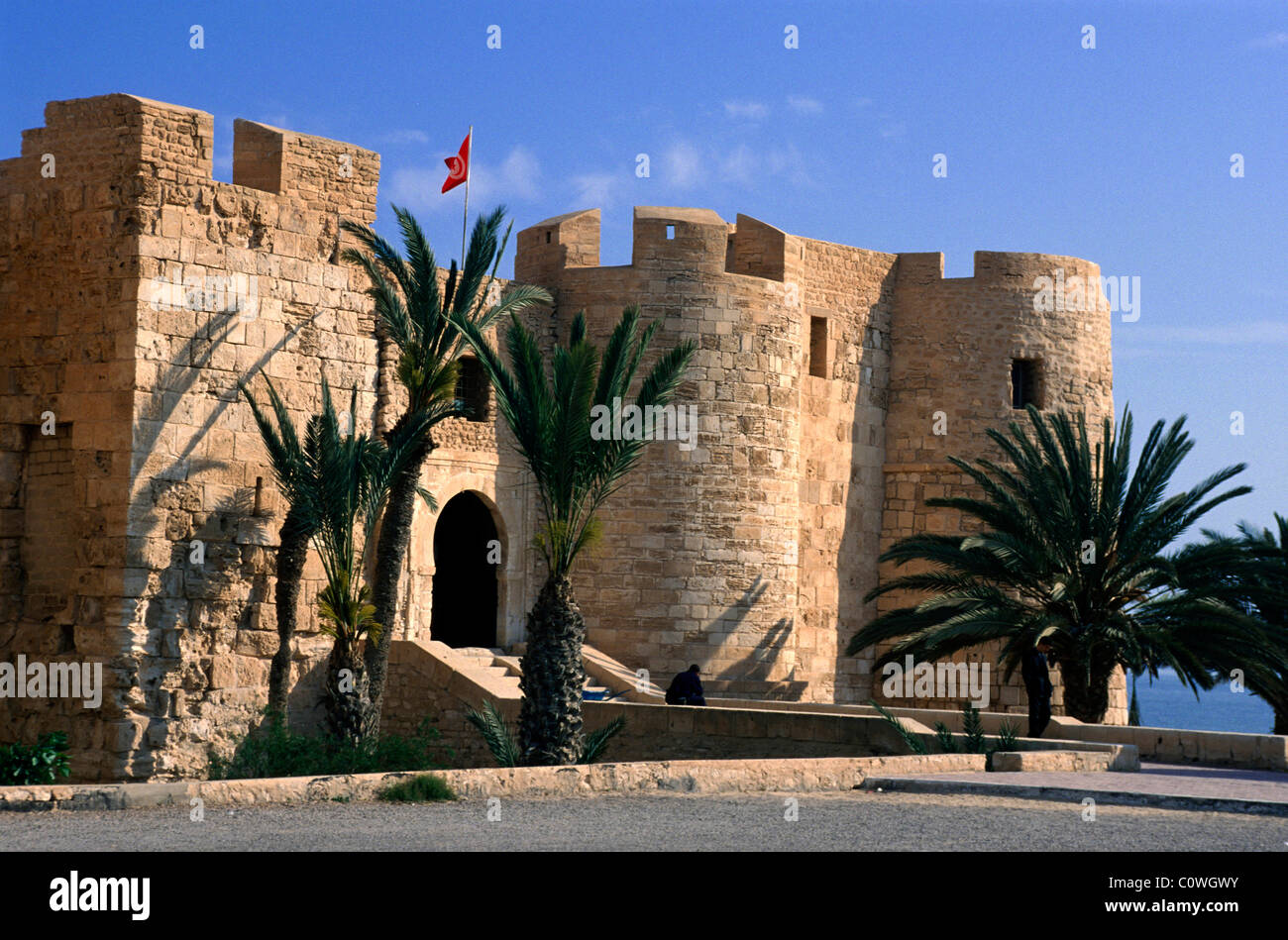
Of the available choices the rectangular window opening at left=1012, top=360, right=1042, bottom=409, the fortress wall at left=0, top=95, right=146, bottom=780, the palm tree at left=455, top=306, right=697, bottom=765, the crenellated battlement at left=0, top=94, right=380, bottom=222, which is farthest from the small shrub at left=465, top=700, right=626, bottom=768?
the rectangular window opening at left=1012, top=360, right=1042, bottom=409

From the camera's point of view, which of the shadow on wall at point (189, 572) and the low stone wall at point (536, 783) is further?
the shadow on wall at point (189, 572)

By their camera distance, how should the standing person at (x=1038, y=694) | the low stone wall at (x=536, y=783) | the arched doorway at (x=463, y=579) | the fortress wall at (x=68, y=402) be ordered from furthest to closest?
1. the arched doorway at (x=463, y=579)
2. the standing person at (x=1038, y=694)
3. the fortress wall at (x=68, y=402)
4. the low stone wall at (x=536, y=783)

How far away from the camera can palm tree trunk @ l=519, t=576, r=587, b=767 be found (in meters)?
14.8

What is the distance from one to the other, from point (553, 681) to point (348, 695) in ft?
6.76

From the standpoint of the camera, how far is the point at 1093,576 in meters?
18.9

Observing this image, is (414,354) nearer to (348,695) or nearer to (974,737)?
(348,695)

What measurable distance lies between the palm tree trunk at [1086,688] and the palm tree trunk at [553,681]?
6.46 m

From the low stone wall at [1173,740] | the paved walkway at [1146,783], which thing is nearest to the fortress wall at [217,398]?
the low stone wall at [1173,740]

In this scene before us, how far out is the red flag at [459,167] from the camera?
18.9 meters

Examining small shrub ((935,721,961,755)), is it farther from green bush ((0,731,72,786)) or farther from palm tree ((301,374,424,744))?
green bush ((0,731,72,786))

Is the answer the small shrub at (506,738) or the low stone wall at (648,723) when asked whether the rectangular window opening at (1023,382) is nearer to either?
the low stone wall at (648,723)

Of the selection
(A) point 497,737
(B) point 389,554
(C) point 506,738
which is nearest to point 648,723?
(C) point 506,738
